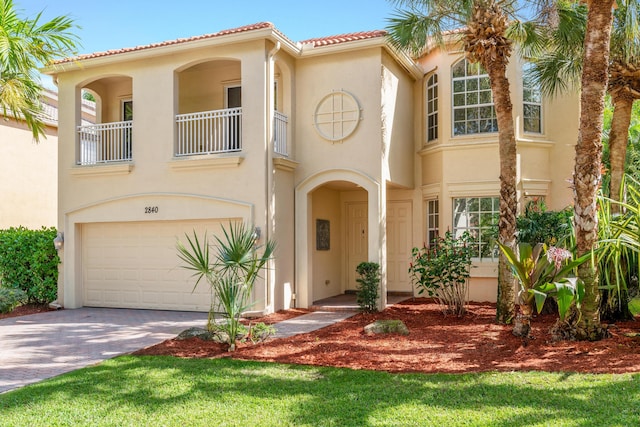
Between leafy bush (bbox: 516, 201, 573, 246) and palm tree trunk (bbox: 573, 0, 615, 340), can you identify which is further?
leafy bush (bbox: 516, 201, 573, 246)

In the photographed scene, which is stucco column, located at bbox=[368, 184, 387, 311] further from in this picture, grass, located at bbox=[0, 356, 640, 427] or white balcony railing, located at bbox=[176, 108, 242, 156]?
grass, located at bbox=[0, 356, 640, 427]

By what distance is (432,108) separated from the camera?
16922 millimetres

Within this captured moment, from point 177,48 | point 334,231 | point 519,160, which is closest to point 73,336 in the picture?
point 177,48

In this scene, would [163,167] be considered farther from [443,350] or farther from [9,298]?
[443,350]

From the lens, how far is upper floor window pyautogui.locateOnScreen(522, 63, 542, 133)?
15.9 meters

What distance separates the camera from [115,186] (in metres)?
15.1

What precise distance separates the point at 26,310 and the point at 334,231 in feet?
28.8

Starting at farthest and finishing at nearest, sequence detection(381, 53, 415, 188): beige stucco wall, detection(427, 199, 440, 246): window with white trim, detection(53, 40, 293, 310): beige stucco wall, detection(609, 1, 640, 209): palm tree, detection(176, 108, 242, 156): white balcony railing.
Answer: detection(427, 199, 440, 246): window with white trim → detection(381, 53, 415, 188): beige stucco wall → detection(176, 108, 242, 156): white balcony railing → detection(53, 40, 293, 310): beige stucco wall → detection(609, 1, 640, 209): palm tree

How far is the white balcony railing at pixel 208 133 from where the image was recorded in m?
14.2

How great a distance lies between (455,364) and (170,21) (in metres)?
13.9

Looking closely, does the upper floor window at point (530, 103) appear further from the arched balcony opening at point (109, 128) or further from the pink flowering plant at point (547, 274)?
the arched balcony opening at point (109, 128)

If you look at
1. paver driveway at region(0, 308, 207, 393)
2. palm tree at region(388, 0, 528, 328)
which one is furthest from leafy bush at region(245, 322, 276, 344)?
palm tree at region(388, 0, 528, 328)

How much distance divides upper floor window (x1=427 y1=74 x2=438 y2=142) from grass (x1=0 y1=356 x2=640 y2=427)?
10.4 metres

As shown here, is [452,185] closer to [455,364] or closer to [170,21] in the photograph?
[455,364]
